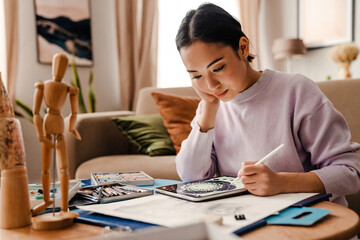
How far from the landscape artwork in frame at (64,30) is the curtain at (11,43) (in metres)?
0.23

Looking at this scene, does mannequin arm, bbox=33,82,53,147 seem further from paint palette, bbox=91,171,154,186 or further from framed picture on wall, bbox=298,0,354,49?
framed picture on wall, bbox=298,0,354,49

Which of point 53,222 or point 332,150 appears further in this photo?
point 332,150

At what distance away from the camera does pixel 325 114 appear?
96cm

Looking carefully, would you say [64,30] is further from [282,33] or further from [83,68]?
[282,33]

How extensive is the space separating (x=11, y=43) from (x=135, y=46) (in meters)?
1.21

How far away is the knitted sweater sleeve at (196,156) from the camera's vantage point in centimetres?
109

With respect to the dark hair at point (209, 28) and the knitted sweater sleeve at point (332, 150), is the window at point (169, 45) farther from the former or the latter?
the knitted sweater sleeve at point (332, 150)

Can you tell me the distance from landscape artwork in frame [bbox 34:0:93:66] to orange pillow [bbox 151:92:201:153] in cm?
165

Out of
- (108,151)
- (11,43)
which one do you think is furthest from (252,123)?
(11,43)

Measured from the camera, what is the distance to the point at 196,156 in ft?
3.62

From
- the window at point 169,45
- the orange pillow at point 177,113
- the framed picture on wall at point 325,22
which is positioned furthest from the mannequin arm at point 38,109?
the framed picture on wall at point 325,22

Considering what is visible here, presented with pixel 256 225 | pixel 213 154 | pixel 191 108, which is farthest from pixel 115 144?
pixel 256 225

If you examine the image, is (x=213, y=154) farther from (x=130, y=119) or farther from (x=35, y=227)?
(x=130, y=119)

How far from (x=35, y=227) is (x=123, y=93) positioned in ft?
10.2
